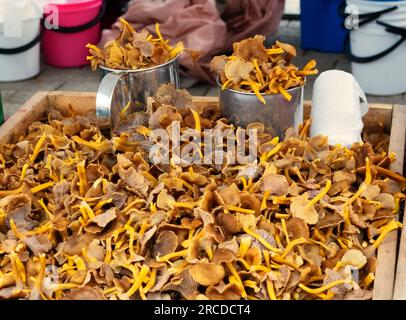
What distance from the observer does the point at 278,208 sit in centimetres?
110

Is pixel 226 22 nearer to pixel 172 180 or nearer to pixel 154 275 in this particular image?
pixel 172 180

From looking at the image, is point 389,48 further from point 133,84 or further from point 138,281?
point 138,281

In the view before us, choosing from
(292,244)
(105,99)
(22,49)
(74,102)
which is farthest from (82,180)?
(22,49)

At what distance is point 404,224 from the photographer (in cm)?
107

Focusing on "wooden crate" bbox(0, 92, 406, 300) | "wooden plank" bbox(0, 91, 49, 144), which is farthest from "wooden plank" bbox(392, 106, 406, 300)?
"wooden plank" bbox(0, 91, 49, 144)

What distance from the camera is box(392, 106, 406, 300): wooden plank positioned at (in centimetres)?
92

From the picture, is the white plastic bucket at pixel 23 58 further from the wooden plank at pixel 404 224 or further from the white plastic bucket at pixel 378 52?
the wooden plank at pixel 404 224

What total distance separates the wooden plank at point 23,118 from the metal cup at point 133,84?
280 millimetres

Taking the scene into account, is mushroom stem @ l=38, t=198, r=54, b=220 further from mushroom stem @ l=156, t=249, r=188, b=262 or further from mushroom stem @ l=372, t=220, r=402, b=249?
mushroom stem @ l=372, t=220, r=402, b=249

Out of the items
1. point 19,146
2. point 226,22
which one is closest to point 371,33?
point 226,22

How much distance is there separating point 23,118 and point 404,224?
971 mm

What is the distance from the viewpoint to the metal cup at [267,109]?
1278 millimetres

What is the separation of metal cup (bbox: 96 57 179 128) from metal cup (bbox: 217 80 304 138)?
14cm
